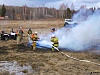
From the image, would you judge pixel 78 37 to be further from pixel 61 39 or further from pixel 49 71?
pixel 49 71

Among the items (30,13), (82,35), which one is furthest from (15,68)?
(30,13)

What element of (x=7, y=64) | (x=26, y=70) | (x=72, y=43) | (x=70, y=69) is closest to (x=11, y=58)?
(x=7, y=64)

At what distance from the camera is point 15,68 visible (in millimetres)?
13125

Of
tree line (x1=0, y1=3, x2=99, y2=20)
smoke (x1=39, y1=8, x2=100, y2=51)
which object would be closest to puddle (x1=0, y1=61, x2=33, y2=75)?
smoke (x1=39, y1=8, x2=100, y2=51)

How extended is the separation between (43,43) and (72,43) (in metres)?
2.93

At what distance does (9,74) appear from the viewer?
11.7m

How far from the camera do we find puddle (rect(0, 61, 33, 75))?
12198mm

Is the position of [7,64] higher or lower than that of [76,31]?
lower

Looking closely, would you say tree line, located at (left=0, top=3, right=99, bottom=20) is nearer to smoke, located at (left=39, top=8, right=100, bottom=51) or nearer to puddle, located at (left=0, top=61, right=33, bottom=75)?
smoke, located at (left=39, top=8, right=100, bottom=51)

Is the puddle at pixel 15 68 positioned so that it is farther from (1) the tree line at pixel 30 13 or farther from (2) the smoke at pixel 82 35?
(1) the tree line at pixel 30 13

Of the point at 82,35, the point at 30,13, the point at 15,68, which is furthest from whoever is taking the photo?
the point at 30,13

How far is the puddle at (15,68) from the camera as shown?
12.2 metres

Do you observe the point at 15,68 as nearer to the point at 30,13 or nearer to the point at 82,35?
the point at 82,35

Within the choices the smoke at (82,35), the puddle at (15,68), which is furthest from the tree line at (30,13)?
the puddle at (15,68)
